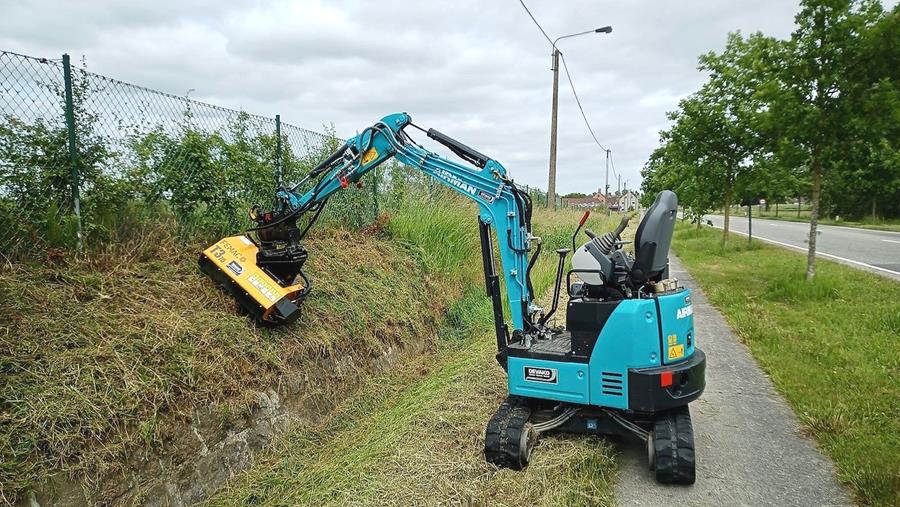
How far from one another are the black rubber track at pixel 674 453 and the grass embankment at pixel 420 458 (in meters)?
0.36

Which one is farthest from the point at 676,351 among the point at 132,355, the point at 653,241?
the point at 132,355

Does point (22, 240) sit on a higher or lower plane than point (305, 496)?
higher

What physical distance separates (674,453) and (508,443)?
108 centimetres

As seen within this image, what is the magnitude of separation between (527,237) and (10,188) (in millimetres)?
3984

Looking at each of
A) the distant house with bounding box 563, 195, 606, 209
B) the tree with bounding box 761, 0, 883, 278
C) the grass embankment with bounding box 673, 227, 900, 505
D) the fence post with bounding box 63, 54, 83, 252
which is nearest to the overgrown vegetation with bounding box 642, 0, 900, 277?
the tree with bounding box 761, 0, 883, 278

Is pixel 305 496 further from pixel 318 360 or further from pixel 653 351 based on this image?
pixel 653 351

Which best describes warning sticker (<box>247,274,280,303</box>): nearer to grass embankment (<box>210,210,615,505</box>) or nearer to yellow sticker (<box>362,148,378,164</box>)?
grass embankment (<box>210,210,615,505</box>)

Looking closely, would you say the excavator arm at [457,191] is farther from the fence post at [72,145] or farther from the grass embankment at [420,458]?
the fence post at [72,145]

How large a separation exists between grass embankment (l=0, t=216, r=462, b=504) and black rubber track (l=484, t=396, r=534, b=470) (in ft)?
6.26

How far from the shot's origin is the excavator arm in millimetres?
4352

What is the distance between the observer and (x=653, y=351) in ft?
11.8

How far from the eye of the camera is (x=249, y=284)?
461 cm

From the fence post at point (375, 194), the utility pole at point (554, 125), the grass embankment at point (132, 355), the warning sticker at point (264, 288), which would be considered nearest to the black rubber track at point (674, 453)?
the grass embankment at point (132, 355)

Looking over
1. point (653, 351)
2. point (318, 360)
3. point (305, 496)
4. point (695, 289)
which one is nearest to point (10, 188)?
point (318, 360)
